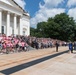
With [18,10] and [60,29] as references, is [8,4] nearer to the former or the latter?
[18,10]

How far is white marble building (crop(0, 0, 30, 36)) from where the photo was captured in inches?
1719

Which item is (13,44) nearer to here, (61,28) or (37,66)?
(37,66)

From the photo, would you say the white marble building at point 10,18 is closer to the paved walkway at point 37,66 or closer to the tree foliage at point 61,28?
the paved walkway at point 37,66

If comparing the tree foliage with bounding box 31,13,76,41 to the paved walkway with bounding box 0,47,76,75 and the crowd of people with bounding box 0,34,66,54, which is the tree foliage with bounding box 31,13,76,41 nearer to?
the crowd of people with bounding box 0,34,66,54

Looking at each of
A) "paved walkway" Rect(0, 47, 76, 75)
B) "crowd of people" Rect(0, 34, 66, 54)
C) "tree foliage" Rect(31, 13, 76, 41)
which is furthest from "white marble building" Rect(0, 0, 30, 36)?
"tree foliage" Rect(31, 13, 76, 41)

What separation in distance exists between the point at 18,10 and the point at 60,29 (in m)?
40.1

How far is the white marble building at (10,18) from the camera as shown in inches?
1719

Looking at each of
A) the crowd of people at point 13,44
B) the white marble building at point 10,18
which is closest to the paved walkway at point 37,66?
the crowd of people at point 13,44

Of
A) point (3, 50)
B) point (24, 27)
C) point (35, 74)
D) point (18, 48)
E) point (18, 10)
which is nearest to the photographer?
point (35, 74)

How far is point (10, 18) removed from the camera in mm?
48000

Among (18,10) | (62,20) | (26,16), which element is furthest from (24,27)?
(62,20)

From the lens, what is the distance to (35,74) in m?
10.8

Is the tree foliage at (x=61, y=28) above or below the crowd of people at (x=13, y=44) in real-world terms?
above

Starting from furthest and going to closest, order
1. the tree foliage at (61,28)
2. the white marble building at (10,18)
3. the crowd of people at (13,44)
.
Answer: the tree foliage at (61,28), the white marble building at (10,18), the crowd of people at (13,44)
